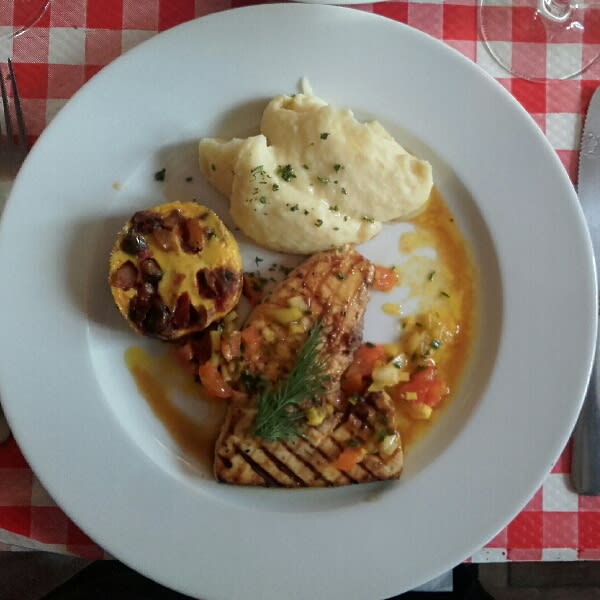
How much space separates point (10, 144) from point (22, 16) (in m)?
0.59

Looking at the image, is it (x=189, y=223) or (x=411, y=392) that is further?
(x=411, y=392)

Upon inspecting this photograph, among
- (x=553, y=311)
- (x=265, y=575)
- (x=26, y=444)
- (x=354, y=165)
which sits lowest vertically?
(x=265, y=575)

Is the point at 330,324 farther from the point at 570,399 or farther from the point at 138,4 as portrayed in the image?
the point at 138,4

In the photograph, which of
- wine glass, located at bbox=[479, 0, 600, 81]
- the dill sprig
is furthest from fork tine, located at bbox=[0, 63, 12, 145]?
wine glass, located at bbox=[479, 0, 600, 81]

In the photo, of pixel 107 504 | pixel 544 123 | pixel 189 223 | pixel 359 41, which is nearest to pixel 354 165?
pixel 359 41

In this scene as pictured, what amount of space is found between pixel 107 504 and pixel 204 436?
18.6 inches

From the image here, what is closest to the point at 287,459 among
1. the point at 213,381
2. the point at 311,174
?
the point at 213,381

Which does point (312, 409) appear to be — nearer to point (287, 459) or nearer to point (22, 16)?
point (287, 459)

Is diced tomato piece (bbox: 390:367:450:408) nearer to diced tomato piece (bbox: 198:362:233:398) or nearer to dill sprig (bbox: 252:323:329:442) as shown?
dill sprig (bbox: 252:323:329:442)

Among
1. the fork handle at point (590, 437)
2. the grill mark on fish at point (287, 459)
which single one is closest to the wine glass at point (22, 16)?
the grill mark on fish at point (287, 459)

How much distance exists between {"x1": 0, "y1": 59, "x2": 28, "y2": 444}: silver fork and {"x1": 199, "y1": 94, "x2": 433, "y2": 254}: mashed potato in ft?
2.45

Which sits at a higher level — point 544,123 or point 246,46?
point 246,46

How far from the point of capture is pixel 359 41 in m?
2.90

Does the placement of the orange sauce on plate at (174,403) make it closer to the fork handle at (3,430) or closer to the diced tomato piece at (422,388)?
the fork handle at (3,430)
